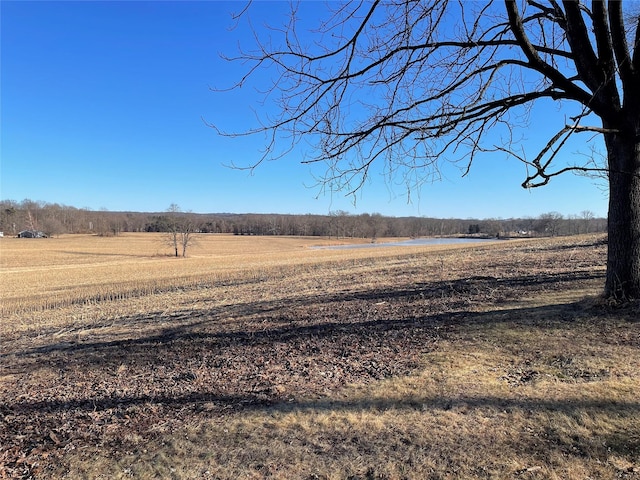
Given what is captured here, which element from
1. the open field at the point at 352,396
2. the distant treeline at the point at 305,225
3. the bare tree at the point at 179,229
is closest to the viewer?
the open field at the point at 352,396

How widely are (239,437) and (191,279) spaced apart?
24.4 metres

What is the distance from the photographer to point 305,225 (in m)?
154

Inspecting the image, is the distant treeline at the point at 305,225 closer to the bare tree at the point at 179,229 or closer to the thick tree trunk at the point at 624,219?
the bare tree at the point at 179,229

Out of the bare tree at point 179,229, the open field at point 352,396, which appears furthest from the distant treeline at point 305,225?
the open field at point 352,396

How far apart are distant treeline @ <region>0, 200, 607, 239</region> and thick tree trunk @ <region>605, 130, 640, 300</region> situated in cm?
9378

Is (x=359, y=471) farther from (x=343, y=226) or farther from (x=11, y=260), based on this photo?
(x=343, y=226)

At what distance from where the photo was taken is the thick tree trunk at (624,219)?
581 centimetres

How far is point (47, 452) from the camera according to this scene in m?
3.47

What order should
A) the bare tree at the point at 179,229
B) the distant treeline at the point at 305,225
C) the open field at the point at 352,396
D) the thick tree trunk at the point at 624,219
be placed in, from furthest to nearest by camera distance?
the distant treeline at the point at 305,225 < the bare tree at the point at 179,229 < the thick tree trunk at the point at 624,219 < the open field at the point at 352,396

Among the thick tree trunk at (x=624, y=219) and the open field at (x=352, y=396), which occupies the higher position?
the thick tree trunk at (x=624, y=219)

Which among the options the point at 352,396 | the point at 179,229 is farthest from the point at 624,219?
the point at 179,229

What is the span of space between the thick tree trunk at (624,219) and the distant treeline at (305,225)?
93778 mm

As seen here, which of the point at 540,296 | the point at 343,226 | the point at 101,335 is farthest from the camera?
the point at 343,226

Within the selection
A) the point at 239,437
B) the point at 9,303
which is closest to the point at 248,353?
the point at 239,437
